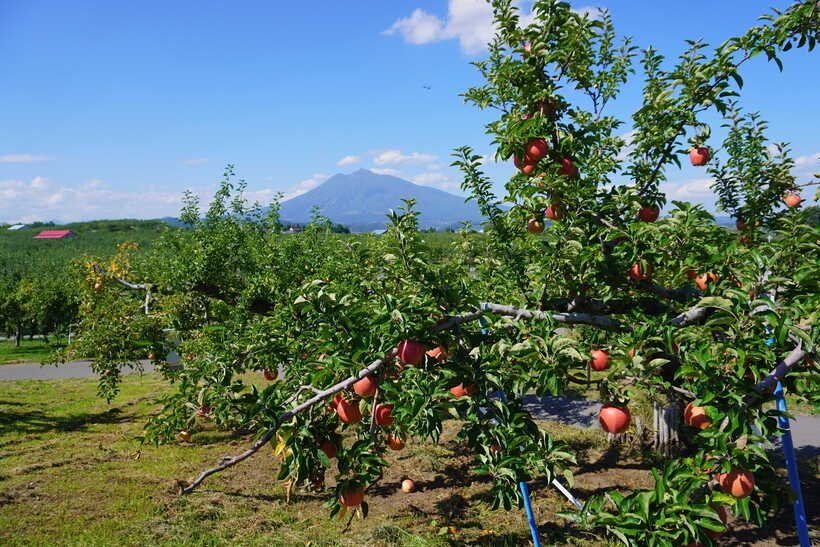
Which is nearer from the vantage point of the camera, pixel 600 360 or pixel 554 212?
pixel 600 360

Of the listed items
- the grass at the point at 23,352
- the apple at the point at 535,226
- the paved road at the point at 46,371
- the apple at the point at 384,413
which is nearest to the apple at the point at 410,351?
the apple at the point at 384,413

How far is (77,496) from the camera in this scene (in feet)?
20.0

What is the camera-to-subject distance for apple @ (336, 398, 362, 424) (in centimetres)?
261

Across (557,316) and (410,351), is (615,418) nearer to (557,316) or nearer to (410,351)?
(557,316)

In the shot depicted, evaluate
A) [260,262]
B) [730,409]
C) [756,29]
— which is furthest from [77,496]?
[756,29]

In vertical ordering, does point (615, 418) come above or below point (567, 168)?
below

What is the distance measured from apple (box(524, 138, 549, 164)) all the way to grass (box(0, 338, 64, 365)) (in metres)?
20.7

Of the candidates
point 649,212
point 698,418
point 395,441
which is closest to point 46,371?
point 395,441

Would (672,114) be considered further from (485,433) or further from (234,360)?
(234,360)

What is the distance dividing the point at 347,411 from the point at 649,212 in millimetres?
2719

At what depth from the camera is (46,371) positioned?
17.3 metres

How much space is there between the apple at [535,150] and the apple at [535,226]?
1.85 feet

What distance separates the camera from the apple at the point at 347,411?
8.55ft

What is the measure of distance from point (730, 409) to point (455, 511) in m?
4.32
